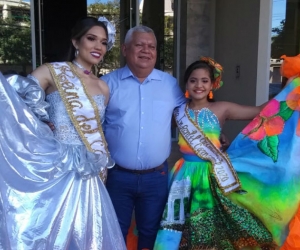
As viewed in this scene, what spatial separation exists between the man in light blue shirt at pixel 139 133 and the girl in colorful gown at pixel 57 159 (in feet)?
0.53

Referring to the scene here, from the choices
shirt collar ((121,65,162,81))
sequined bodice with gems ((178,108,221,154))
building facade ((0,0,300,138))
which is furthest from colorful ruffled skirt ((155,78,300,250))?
building facade ((0,0,300,138))

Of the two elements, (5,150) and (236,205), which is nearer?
(5,150)

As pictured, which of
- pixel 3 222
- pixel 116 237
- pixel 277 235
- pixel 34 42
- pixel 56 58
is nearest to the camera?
pixel 3 222

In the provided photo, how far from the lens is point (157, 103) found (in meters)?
2.62

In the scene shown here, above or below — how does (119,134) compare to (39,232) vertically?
above

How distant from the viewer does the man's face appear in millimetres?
2578

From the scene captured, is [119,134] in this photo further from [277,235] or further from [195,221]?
[277,235]

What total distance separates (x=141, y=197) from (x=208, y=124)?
2.07 feet

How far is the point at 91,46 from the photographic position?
2412 mm

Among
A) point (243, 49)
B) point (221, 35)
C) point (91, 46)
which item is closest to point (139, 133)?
point (91, 46)

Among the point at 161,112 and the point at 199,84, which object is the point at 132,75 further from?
the point at 199,84

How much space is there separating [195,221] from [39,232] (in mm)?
973

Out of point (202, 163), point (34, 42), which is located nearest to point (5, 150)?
point (202, 163)

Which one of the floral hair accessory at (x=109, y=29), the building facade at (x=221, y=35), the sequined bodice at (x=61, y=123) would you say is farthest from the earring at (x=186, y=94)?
the building facade at (x=221, y=35)
